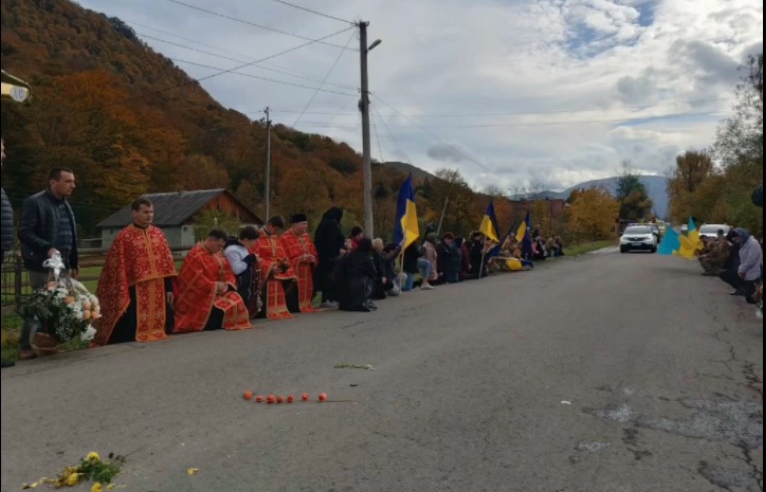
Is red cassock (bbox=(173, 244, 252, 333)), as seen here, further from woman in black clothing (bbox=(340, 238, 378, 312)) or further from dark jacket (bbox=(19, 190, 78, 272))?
dark jacket (bbox=(19, 190, 78, 272))

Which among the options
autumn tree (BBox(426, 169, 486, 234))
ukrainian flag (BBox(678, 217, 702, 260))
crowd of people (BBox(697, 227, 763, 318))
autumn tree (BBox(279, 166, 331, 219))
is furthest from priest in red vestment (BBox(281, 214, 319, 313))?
autumn tree (BBox(426, 169, 486, 234))

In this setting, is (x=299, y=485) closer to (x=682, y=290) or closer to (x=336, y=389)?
(x=336, y=389)

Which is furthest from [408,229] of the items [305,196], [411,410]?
[305,196]

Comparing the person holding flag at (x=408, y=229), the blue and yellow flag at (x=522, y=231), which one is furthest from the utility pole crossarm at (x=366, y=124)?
the blue and yellow flag at (x=522, y=231)

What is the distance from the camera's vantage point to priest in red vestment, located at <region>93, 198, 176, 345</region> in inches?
341

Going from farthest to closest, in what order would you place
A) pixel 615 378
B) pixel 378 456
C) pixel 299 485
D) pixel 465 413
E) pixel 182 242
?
pixel 182 242
pixel 615 378
pixel 465 413
pixel 378 456
pixel 299 485

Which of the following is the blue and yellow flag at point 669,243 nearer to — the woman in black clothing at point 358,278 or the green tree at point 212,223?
the woman in black clothing at point 358,278

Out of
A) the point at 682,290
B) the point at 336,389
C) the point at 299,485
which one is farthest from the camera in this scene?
the point at 682,290

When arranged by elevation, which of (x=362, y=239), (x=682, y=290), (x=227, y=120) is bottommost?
(x=682, y=290)

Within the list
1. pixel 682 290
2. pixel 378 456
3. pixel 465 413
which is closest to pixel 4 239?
pixel 378 456

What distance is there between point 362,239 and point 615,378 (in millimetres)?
6755

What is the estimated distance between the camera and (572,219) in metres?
66.8

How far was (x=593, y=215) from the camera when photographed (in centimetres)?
6762

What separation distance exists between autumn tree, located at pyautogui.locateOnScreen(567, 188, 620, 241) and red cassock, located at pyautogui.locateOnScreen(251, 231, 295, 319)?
185ft
